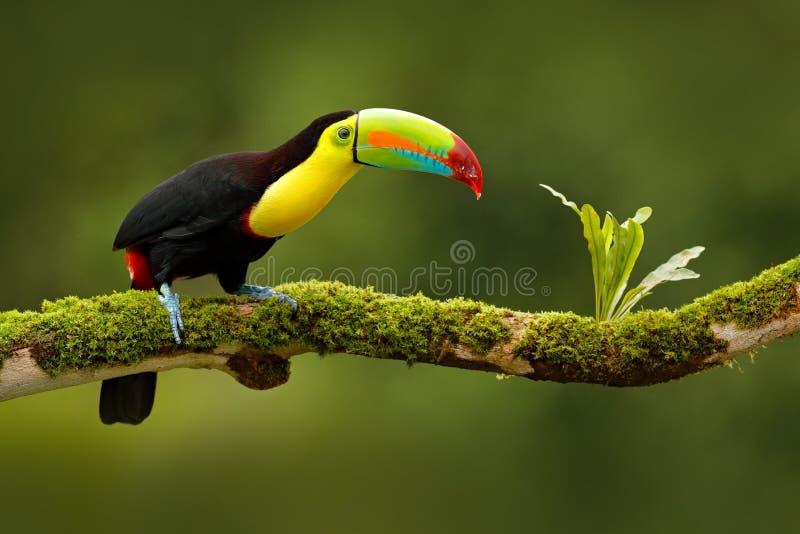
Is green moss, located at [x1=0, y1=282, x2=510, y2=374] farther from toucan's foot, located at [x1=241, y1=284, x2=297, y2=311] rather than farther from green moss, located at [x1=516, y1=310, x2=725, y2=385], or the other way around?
green moss, located at [x1=516, y1=310, x2=725, y2=385]

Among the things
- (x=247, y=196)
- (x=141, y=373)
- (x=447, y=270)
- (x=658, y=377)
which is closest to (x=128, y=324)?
(x=141, y=373)

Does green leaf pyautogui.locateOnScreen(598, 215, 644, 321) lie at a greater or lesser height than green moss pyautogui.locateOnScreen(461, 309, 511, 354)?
greater

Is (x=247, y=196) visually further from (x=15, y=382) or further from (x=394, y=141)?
(x=15, y=382)

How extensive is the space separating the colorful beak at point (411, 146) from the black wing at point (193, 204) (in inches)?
16.2

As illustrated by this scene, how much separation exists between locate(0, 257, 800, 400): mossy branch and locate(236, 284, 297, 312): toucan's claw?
3 cm

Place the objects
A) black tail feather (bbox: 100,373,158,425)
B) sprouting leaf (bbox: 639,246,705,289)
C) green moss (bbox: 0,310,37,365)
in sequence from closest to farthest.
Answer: green moss (bbox: 0,310,37,365), sprouting leaf (bbox: 639,246,705,289), black tail feather (bbox: 100,373,158,425)

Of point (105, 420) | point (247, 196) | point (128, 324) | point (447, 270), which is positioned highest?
point (447, 270)

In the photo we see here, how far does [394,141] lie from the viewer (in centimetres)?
305

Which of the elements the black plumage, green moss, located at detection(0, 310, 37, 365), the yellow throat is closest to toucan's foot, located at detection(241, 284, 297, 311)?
the black plumage

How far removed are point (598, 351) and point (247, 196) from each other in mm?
1270

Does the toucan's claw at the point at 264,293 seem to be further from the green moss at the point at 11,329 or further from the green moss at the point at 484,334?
the green moss at the point at 11,329

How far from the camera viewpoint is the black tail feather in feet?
11.0

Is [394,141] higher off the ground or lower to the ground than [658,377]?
higher

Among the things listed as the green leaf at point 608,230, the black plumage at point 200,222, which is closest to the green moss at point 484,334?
the green leaf at point 608,230
